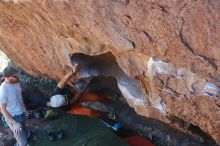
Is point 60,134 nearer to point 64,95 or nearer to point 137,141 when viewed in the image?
point 64,95

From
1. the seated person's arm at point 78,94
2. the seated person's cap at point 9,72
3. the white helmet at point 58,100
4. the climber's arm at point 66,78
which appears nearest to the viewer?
the seated person's cap at point 9,72

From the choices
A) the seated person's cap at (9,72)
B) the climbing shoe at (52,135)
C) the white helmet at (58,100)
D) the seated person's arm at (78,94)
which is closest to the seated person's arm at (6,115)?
the seated person's cap at (9,72)

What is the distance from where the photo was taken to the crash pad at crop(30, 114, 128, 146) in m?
5.99

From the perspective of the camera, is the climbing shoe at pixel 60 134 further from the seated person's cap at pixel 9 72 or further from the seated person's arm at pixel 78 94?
the seated person's cap at pixel 9 72

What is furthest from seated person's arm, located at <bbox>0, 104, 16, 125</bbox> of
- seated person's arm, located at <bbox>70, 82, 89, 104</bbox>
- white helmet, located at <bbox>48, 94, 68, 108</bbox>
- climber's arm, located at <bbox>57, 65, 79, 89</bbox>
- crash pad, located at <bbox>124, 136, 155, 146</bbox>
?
crash pad, located at <bbox>124, 136, 155, 146</bbox>

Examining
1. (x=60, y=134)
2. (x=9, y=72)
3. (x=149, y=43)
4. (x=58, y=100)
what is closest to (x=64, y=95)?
(x=58, y=100)

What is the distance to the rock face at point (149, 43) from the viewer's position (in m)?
4.25

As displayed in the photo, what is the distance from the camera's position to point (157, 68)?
4.85 meters

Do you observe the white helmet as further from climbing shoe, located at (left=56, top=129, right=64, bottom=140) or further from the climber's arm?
climbing shoe, located at (left=56, top=129, right=64, bottom=140)

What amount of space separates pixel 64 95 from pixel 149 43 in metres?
2.71

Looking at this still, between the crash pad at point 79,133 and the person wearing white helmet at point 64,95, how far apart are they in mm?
275

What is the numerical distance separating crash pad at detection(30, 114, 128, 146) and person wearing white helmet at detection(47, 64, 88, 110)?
0.27 meters

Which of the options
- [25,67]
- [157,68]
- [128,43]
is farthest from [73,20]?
[25,67]

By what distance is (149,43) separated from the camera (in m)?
4.63
